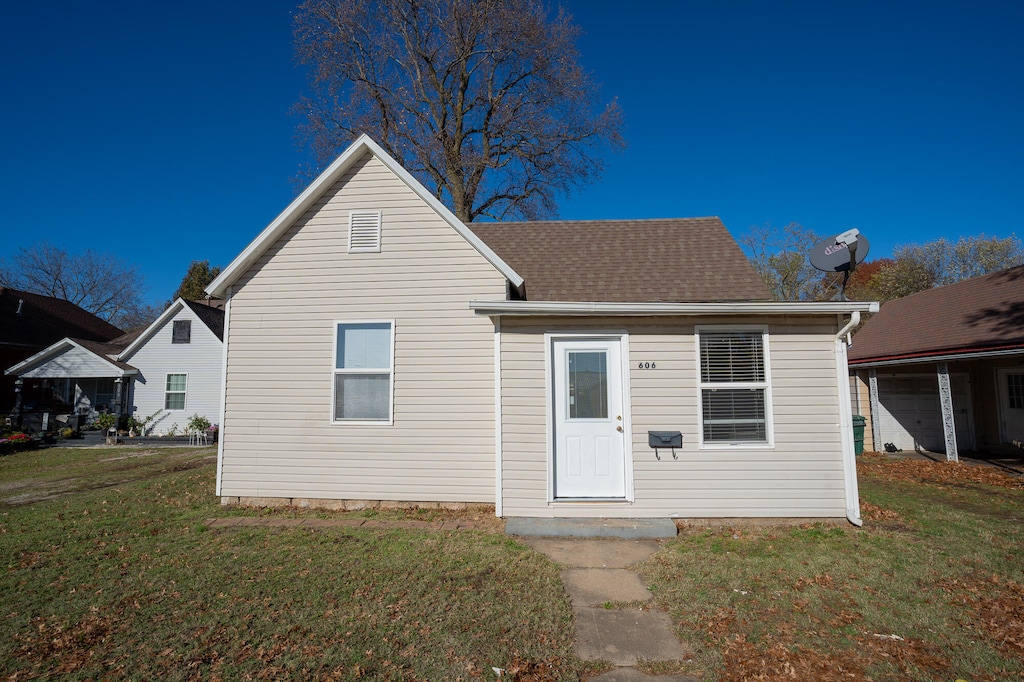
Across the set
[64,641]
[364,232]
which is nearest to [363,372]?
[364,232]

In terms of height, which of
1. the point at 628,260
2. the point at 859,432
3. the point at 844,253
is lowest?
the point at 859,432

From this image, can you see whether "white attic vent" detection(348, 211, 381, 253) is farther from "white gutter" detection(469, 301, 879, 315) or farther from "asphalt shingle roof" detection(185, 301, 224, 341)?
"asphalt shingle roof" detection(185, 301, 224, 341)

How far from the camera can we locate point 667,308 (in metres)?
6.78

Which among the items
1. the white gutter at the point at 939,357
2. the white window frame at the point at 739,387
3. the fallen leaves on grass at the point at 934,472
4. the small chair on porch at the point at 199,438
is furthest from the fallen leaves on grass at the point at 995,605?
the small chair on porch at the point at 199,438

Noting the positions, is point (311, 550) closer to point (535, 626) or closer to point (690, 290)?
point (535, 626)

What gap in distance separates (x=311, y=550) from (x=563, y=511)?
3186 mm

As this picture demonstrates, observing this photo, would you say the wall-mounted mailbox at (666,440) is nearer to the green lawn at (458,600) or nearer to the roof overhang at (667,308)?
the green lawn at (458,600)

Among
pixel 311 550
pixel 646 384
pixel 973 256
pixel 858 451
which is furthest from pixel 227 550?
pixel 973 256

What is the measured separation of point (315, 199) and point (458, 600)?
6.55m

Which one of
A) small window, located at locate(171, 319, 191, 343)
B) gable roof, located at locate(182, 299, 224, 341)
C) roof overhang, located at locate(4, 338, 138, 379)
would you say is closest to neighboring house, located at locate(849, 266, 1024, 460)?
gable roof, located at locate(182, 299, 224, 341)

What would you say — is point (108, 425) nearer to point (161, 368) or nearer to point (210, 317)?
point (161, 368)

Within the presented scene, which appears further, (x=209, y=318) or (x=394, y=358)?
(x=209, y=318)

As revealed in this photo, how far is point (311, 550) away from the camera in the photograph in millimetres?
5930

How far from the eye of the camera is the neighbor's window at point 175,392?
65.1 feet
